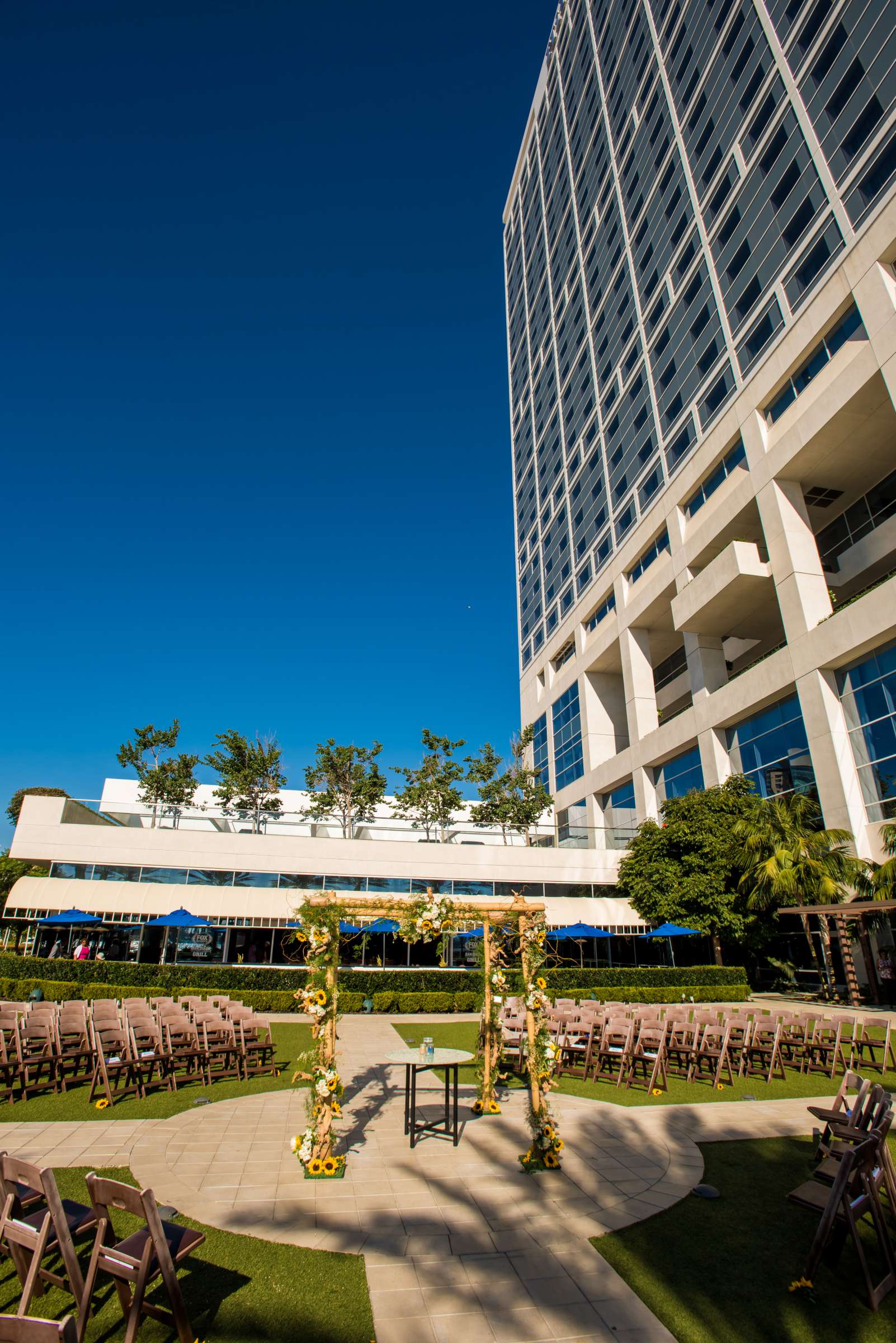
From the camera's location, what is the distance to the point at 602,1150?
8.54 m

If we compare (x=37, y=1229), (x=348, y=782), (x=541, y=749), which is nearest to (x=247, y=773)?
(x=348, y=782)

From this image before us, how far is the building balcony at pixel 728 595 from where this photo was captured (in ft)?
96.4

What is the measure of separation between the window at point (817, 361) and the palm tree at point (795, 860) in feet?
53.9

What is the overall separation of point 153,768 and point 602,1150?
4495 cm

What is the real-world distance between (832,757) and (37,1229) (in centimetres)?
2563

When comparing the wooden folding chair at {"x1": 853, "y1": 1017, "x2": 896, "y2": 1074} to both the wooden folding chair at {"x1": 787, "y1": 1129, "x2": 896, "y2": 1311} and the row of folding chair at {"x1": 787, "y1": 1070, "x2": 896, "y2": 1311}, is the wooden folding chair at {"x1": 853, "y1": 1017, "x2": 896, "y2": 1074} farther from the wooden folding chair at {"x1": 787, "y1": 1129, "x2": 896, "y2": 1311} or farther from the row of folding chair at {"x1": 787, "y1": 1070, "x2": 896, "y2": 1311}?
the wooden folding chair at {"x1": 787, "y1": 1129, "x2": 896, "y2": 1311}

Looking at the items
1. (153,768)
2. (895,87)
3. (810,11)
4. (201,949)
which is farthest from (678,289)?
(153,768)

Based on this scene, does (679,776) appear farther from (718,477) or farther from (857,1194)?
(857,1194)

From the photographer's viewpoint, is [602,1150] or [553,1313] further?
[602,1150]

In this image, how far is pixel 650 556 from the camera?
130 feet

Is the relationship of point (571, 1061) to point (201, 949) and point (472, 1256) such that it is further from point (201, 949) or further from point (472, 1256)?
point (201, 949)

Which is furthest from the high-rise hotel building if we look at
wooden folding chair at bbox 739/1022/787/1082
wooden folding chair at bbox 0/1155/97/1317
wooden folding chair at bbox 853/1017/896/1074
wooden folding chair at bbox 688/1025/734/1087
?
wooden folding chair at bbox 0/1155/97/1317

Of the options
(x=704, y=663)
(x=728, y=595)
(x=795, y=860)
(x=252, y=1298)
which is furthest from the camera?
(x=704, y=663)

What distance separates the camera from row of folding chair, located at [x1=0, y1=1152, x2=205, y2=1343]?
4246mm
